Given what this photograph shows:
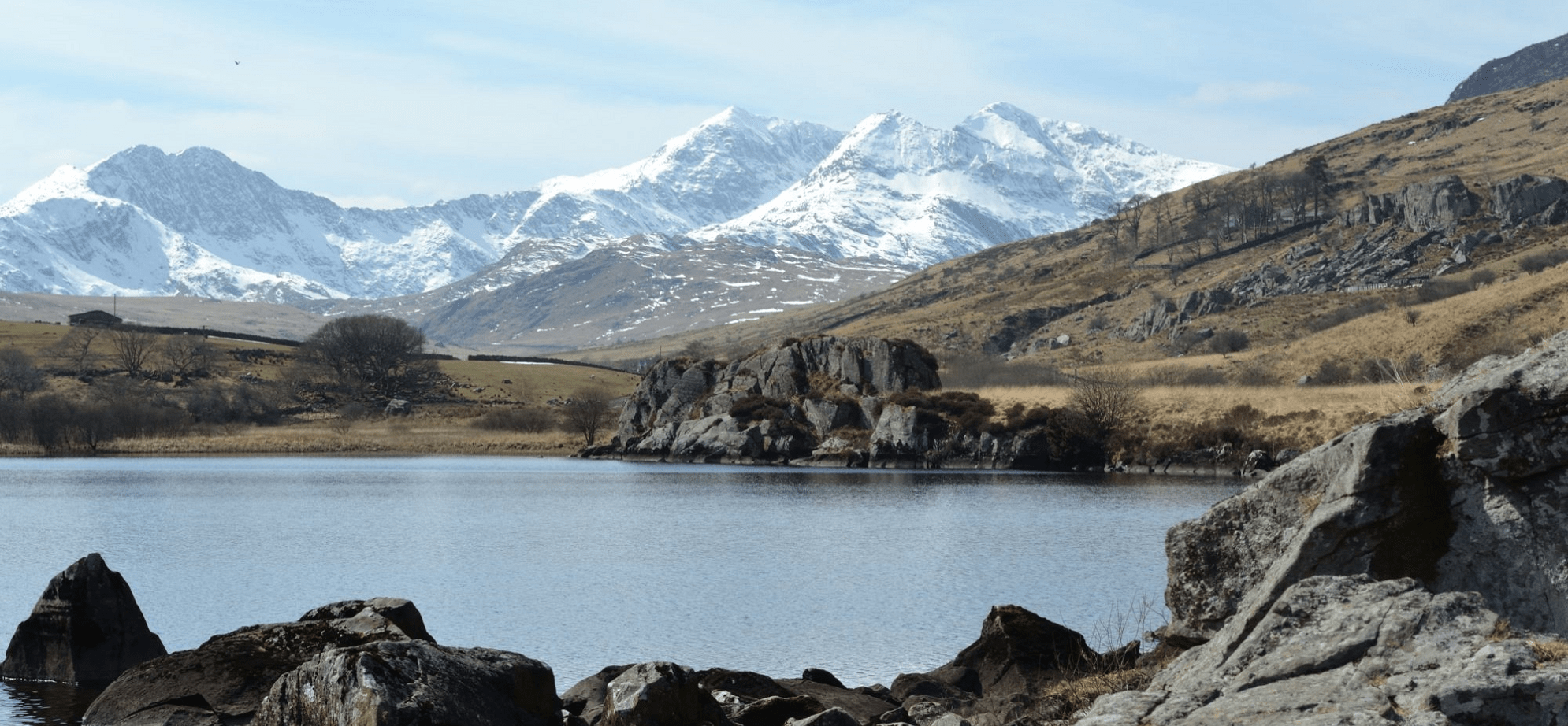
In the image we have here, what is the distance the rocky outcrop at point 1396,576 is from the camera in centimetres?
964

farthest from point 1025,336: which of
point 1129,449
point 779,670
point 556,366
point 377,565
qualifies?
point 779,670

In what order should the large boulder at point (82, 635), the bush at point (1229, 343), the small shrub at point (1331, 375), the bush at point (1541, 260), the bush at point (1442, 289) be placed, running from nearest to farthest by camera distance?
the large boulder at point (82, 635)
the small shrub at point (1331, 375)
the bush at point (1541, 260)
the bush at point (1442, 289)
the bush at point (1229, 343)

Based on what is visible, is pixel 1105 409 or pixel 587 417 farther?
pixel 587 417

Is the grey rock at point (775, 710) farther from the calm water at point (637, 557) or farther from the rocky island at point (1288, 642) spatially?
the calm water at point (637, 557)

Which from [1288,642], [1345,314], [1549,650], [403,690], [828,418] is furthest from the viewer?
[1345,314]

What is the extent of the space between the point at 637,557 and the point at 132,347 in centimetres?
14066

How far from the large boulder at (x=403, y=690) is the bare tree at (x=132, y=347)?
161 m

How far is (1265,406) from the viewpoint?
87.2 meters

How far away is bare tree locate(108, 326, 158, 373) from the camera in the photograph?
6353 inches

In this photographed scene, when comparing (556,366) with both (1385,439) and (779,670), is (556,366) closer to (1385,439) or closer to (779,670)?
(779,670)

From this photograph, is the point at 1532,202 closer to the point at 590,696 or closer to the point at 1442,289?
the point at 1442,289

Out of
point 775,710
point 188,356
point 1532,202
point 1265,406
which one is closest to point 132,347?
point 188,356

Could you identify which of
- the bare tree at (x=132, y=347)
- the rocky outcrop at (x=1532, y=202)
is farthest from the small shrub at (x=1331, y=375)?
the bare tree at (x=132, y=347)

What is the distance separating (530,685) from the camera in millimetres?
14875
